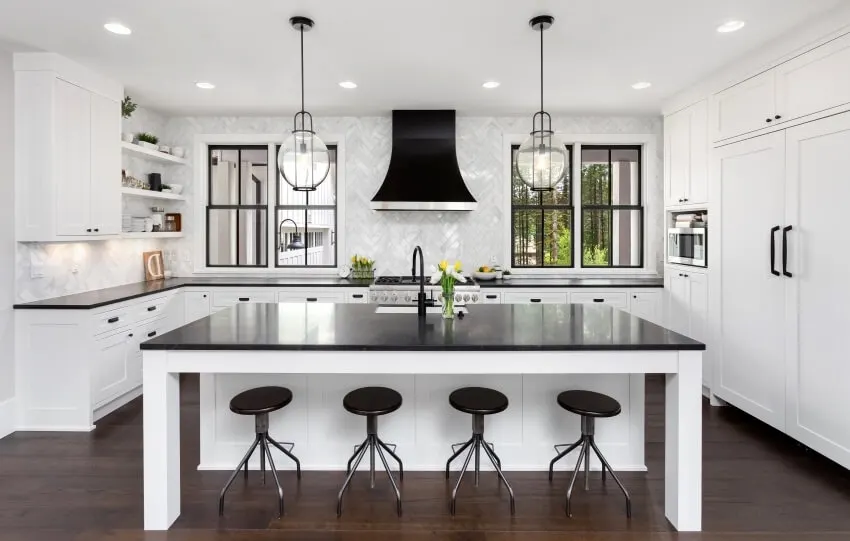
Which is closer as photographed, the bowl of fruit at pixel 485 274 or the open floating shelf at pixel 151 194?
the open floating shelf at pixel 151 194

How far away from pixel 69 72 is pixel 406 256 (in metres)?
3.42

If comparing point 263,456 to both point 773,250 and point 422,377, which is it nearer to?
point 422,377

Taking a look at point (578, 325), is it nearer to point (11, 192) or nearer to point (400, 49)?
point (400, 49)

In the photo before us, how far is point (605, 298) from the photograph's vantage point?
193 inches

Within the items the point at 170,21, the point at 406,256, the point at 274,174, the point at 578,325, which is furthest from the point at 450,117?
the point at 578,325

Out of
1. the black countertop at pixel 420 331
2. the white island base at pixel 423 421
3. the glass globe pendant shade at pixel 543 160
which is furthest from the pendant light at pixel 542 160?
the white island base at pixel 423 421

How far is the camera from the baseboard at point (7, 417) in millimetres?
3400

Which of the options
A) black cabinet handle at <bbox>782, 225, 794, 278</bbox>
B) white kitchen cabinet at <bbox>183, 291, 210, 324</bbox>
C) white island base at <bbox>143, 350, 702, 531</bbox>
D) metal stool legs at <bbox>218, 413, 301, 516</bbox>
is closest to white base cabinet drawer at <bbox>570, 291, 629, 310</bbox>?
black cabinet handle at <bbox>782, 225, 794, 278</bbox>

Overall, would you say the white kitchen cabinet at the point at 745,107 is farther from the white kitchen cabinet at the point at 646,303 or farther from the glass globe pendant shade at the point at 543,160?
the glass globe pendant shade at the point at 543,160

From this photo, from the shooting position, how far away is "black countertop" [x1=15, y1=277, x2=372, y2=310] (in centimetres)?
354

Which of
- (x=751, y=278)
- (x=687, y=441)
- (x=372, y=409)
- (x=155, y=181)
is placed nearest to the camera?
(x=687, y=441)

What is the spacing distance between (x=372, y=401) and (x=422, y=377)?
0.47m

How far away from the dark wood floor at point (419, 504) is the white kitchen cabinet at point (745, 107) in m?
2.30

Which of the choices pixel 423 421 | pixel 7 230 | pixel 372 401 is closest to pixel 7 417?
pixel 7 230
